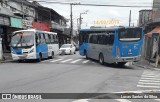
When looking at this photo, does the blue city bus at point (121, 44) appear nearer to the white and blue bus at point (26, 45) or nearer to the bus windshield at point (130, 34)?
the bus windshield at point (130, 34)

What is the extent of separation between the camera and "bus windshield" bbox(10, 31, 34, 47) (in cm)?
2355

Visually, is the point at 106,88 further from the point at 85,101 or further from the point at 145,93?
the point at 85,101

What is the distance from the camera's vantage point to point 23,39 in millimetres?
23688

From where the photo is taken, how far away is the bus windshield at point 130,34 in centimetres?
2064

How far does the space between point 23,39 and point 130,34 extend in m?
9.13

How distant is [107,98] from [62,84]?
3.07m

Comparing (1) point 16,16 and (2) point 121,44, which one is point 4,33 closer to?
(1) point 16,16

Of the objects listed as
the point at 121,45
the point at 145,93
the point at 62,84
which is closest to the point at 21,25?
the point at 121,45

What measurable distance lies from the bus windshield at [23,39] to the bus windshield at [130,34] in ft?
25.5

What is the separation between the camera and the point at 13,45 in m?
23.7

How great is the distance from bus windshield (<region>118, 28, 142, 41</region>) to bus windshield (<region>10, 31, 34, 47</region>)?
778 centimetres

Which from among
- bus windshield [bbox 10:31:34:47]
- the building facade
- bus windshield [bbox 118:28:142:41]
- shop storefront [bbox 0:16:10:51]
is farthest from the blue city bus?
the building facade

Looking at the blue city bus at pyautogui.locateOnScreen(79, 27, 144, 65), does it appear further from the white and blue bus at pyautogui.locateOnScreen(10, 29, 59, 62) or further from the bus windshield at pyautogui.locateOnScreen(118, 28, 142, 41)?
the white and blue bus at pyautogui.locateOnScreen(10, 29, 59, 62)

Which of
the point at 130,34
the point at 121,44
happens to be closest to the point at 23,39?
the point at 121,44
